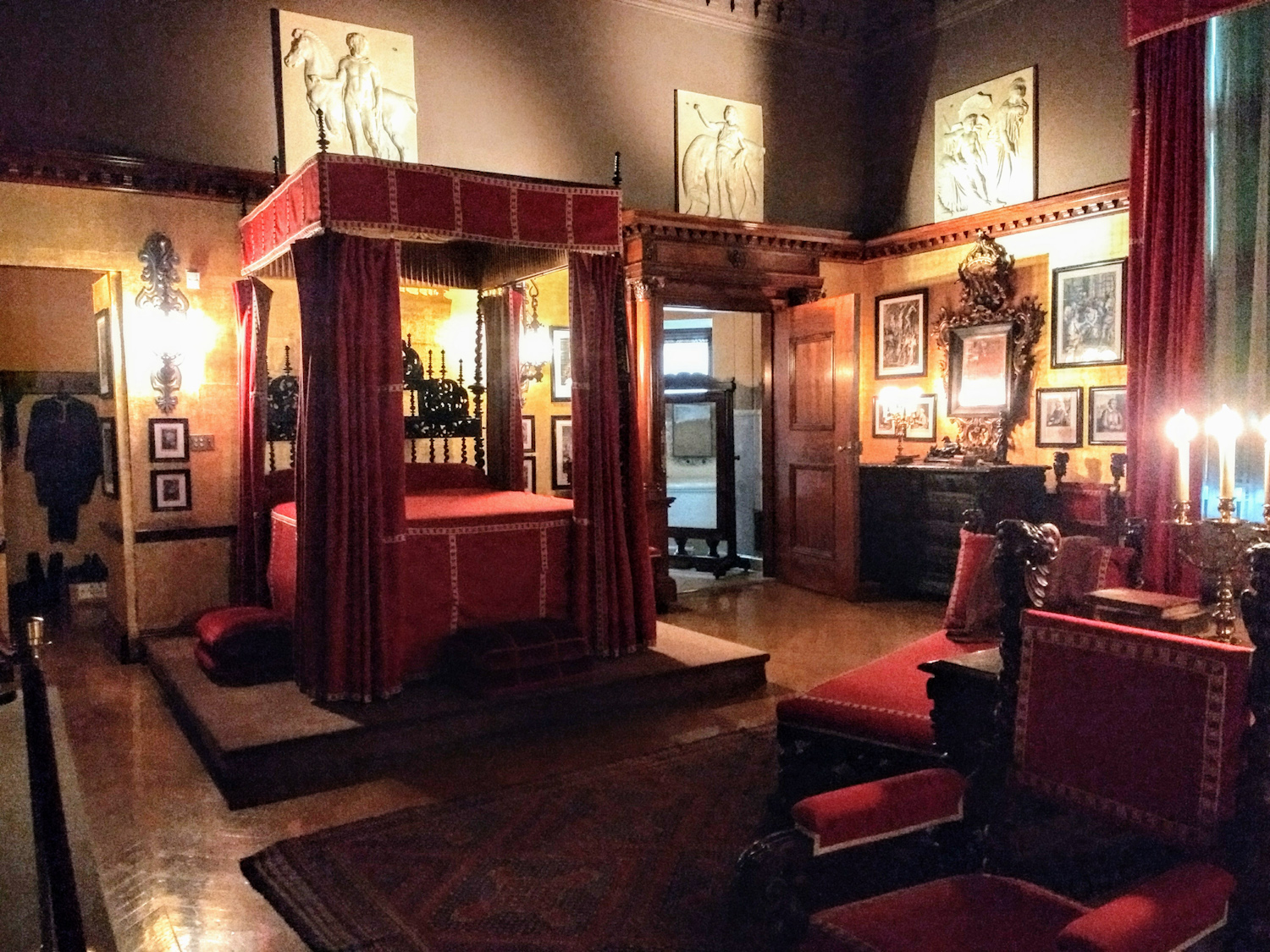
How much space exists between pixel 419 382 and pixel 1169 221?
16.6 feet

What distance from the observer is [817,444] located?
816cm

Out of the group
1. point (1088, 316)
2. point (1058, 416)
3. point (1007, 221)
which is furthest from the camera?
point (1007, 221)

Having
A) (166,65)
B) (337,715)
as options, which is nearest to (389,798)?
(337,715)

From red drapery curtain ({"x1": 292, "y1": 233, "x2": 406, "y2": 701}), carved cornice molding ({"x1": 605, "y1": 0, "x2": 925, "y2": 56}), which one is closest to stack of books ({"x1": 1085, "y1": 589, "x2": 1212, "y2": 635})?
red drapery curtain ({"x1": 292, "y1": 233, "x2": 406, "y2": 701})

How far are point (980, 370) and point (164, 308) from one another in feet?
19.7

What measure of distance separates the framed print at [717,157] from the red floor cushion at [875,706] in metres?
5.32

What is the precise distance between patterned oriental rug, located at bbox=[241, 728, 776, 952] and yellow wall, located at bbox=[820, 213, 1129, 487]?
173 inches

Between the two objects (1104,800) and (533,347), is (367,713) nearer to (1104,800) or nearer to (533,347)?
(1104,800)

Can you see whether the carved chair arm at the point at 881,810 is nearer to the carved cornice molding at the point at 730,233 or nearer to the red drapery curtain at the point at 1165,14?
the red drapery curtain at the point at 1165,14

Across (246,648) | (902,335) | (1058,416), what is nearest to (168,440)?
(246,648)

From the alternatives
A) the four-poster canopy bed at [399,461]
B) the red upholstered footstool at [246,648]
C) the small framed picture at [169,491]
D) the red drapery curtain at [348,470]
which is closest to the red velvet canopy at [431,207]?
the four-poster canopy bed at [399,461]

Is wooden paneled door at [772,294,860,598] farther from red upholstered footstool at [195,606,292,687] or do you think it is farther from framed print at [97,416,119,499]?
framed print at [97,416,119,499]

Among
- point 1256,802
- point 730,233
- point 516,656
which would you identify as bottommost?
point 516,656

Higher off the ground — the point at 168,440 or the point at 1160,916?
the point at 168,440
